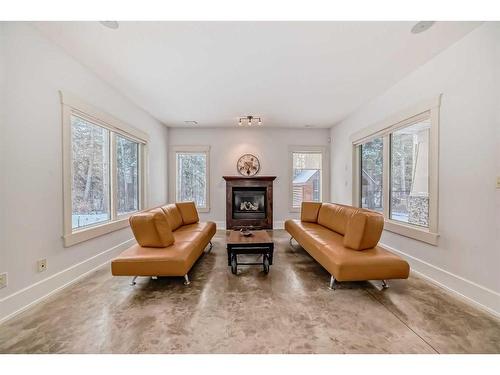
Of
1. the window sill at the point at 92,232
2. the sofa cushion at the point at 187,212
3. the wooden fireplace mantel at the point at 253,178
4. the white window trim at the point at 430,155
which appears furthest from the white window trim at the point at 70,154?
the white window trim at the point at 430,155

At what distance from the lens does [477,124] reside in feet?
6.97

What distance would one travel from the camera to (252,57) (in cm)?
255

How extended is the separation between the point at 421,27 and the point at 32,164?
3.89 m

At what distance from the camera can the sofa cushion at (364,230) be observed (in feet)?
8.08

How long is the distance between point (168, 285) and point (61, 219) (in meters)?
1.39

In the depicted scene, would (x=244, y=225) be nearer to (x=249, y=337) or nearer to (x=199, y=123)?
(x=199, y=123)

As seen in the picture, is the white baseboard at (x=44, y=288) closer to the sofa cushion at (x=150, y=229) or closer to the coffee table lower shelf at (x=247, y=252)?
the sofa cushion at (x=150, y=229)

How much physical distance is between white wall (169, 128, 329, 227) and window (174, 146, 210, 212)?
0.45 feet

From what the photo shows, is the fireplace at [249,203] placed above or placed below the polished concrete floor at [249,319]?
→ above

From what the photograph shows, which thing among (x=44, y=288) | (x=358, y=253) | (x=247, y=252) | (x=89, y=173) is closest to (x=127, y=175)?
(x=89, y=173)

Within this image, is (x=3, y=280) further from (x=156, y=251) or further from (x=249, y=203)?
(x=249, y=203)

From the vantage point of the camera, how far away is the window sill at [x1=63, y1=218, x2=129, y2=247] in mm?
2538

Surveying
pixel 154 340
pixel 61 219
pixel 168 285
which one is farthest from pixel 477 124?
pixel 61 219

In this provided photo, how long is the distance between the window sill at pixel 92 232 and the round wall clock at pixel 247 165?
120 inches
